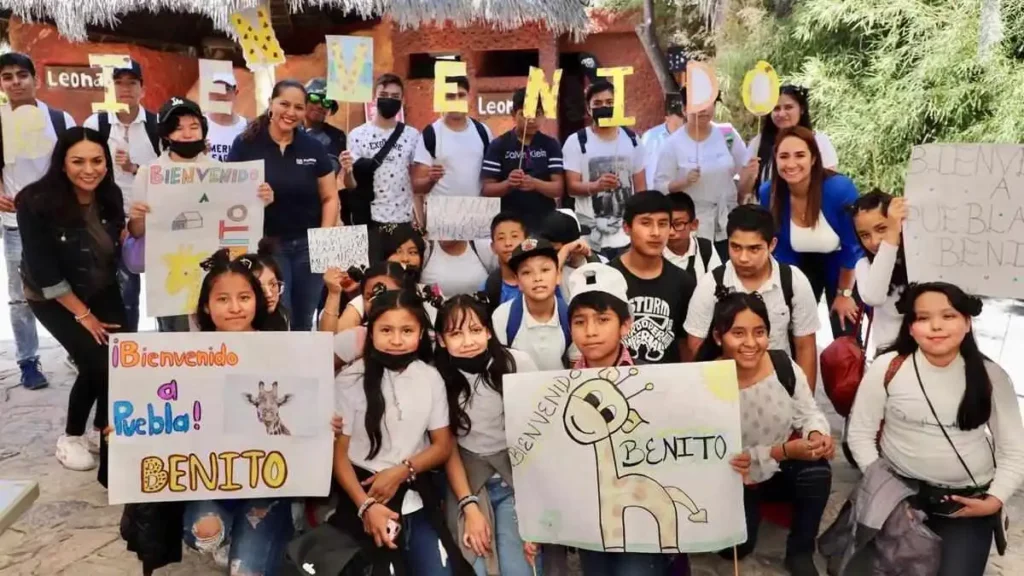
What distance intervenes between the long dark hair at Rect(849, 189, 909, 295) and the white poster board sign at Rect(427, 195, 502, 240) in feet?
5.20

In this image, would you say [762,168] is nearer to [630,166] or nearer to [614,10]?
[630,166]

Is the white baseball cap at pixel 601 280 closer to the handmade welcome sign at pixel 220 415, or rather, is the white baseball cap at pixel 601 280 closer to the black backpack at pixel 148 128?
the handmade welcome sign at pixel 220 415

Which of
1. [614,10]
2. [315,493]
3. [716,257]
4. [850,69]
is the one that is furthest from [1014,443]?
[614,10]

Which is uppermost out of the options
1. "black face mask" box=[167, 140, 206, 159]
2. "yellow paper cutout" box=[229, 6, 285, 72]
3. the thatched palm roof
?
the thatched palm roof

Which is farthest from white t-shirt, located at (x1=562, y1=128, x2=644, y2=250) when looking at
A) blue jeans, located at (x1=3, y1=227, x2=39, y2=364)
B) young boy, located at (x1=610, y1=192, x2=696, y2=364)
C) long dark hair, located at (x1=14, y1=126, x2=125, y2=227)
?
blue jeans, located at (x1=3, y1=227, x2=39, y2=364)

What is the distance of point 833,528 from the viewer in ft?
9.85

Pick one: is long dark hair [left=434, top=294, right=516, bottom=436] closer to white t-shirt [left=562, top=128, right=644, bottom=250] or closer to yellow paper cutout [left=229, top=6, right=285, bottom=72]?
white t-shirt [left=562, top=128, right=644, bottom=250]

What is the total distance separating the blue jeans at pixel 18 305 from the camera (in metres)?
4.59

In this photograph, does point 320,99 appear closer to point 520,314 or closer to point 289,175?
point 289,175

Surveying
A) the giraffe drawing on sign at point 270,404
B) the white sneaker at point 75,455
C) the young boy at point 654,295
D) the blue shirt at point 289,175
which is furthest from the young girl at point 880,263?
the white sneaker at point 75,455

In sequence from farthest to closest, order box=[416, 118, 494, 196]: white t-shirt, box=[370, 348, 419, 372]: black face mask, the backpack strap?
1. box=[416, 118, 494, 196]: white t-shirt
2. the backpack strap
3. box=[370, 348, 419, 372]: black face mask

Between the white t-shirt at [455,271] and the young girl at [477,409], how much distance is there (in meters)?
1.08

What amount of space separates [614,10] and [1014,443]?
9650mm

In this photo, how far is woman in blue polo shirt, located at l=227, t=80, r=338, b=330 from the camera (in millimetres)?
3947
